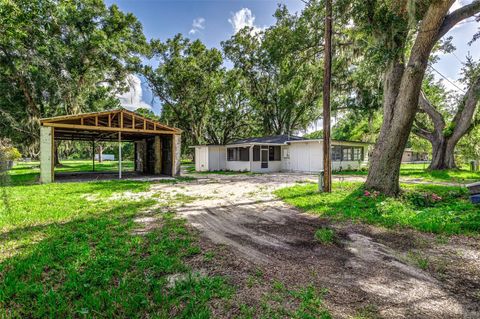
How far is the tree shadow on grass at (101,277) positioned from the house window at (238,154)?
14291 mm

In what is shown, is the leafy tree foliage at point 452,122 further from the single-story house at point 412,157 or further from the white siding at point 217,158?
the single-story house at point 412,157

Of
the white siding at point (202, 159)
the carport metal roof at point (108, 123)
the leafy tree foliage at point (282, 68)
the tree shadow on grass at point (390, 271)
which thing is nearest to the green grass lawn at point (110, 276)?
the tree shadow on grass at point (390, 271)

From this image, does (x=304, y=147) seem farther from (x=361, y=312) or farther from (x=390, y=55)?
(x=361, y=312)

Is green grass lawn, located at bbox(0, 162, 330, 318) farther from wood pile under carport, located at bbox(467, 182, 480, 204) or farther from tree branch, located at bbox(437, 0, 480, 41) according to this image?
tree branch, located at bbox(437, 0, 480, 41)

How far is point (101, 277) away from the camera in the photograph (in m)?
2.58

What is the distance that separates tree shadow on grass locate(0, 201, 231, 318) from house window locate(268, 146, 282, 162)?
590 inches

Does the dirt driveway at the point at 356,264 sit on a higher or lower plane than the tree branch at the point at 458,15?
lower

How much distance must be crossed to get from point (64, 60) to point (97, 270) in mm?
17423

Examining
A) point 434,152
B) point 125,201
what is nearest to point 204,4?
point 125,201

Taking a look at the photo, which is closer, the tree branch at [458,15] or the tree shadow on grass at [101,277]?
the tree shadow on grass at [101,277]

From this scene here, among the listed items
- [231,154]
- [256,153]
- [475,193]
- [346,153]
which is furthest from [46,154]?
[346,153]

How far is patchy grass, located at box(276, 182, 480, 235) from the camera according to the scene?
435cm

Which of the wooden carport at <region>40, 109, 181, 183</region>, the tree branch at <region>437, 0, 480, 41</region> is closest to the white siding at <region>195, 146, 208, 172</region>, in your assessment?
the wooden carport at <region>40, 109, 181, 183</region>

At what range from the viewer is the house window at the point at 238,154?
59.7 ft
